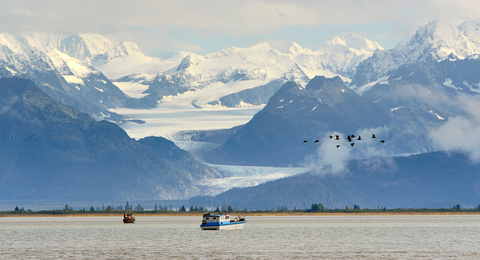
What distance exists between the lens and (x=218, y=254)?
147750 mm

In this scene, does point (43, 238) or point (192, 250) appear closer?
point (192, 250)

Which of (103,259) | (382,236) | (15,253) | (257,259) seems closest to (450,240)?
(382,236)

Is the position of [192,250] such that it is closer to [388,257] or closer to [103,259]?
[103,259]

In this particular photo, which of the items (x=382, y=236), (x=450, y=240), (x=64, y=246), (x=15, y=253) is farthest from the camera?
(x=382, y=236)

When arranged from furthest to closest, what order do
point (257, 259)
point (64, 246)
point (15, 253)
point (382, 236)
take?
1. point (382, 236)
2. point (64, 246)
3. point (15, 253)
4. point (257, 259)

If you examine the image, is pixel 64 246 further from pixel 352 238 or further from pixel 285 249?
pixel 352 238

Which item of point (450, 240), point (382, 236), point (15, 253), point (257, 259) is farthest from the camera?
point (382, 236)

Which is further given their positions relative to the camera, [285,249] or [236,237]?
[236,237]

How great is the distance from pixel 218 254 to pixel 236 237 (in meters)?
43.2

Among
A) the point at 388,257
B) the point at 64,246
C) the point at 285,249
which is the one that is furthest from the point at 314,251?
the point at 64,246

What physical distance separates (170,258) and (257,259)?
15122 millimetres

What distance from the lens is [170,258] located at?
141375 millimetres

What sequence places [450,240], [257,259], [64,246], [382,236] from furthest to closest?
[382,236], [450,240], [64,246], [257,259]

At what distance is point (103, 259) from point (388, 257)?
49.5 metres
